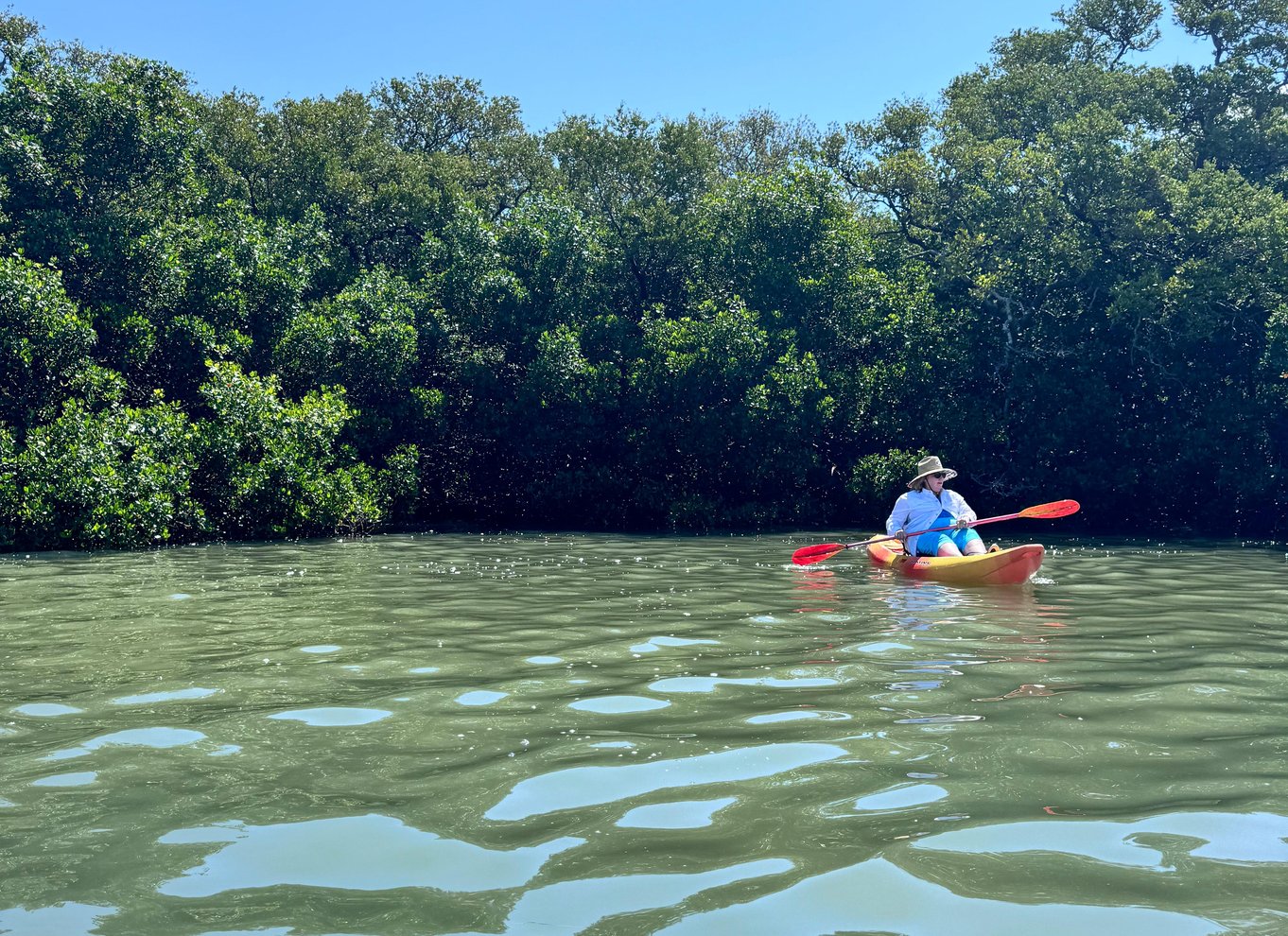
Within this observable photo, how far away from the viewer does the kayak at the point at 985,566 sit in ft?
34.3

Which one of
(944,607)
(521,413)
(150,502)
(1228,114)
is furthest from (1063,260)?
(150,502)

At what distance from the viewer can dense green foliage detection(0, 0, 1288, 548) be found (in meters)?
22.5

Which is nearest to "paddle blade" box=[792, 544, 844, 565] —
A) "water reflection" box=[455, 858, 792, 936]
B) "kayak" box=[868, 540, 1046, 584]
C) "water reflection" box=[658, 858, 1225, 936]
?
"kayak" box=[868, 540, 1046, 584]

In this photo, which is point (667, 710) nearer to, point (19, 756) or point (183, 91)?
point (19, 756)

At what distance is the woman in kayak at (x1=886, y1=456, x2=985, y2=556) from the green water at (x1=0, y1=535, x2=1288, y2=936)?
325cm

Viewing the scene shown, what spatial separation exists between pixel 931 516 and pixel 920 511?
124 mm

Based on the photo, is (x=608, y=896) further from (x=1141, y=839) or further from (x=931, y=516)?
(x=931, y=516)

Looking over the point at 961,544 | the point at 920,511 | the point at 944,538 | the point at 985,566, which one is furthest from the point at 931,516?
the point at 985,566

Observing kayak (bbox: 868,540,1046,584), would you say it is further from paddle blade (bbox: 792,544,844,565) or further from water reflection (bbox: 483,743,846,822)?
water reflection (bbox: 483,743,846,822)

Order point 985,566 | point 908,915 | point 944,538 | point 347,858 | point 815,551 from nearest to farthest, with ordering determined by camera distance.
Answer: point 908,915 → point 347,858 → point 985,566 → point 944,538 → point 815,551

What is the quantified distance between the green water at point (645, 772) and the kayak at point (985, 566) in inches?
59.2

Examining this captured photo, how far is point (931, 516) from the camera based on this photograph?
12312 mm

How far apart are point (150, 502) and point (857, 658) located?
15.1m

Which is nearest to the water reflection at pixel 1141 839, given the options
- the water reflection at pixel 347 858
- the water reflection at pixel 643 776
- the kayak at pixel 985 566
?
the water reflection at pixel 643 776
